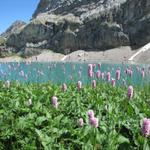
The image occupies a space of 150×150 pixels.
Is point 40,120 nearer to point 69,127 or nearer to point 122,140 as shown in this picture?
point 69,127

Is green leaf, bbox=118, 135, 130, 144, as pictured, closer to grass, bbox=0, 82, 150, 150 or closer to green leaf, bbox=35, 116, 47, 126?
grass, bbox=0, 82, 150, 150

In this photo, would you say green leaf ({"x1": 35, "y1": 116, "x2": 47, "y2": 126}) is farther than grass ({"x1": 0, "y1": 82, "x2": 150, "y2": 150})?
Yes

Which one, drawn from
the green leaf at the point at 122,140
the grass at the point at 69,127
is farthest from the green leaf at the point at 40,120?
the green leaf at the point at 122,140

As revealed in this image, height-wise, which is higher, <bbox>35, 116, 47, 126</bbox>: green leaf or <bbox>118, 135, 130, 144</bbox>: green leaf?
<bbox>35, 116, 47, 126</bbox>: green leaf

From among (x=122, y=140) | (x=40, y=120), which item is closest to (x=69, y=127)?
(x=40, y=120)

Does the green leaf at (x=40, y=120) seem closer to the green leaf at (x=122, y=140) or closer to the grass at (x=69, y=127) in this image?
the grass at (x=69, y=127)

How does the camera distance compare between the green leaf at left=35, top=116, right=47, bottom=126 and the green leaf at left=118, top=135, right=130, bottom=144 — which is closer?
the green leaf at left=118, top=135, right=130, bottom=144

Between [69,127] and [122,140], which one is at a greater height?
[69,127]

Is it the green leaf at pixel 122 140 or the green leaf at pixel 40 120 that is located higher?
the green leaf at pixel 40 120

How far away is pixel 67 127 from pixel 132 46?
630 ft

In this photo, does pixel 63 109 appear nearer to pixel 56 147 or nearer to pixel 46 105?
pixel 46 105

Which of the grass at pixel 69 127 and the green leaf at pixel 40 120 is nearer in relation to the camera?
the grass at pixel 69 127

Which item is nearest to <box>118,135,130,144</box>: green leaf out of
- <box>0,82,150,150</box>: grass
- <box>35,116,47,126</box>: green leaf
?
<box>0,82,150,150</box>: grass

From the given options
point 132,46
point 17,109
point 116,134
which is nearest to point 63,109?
point 17,109
